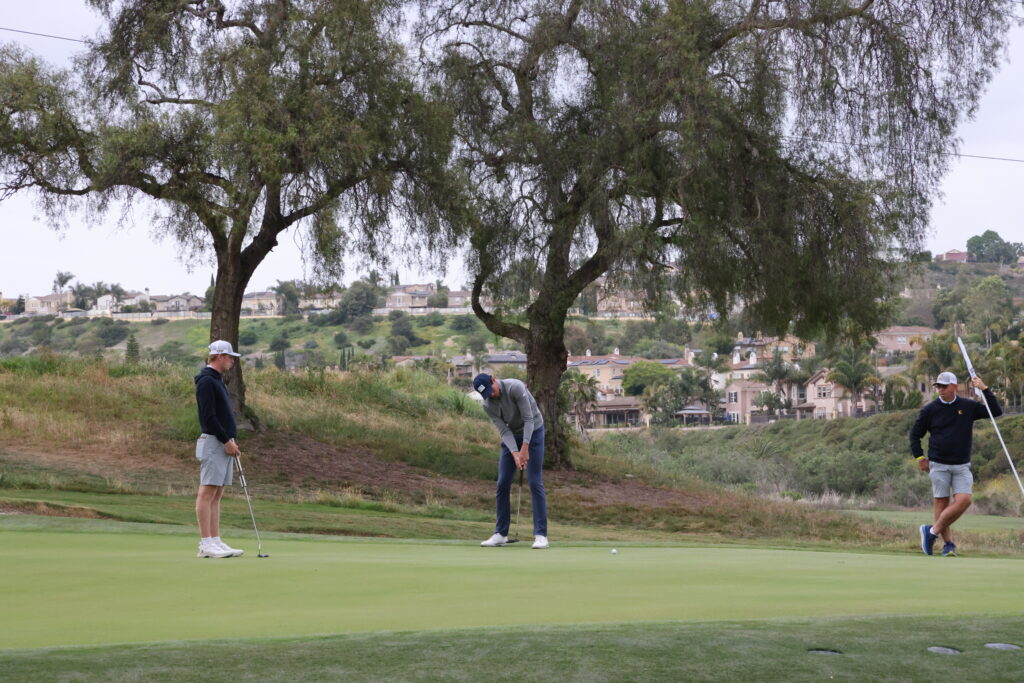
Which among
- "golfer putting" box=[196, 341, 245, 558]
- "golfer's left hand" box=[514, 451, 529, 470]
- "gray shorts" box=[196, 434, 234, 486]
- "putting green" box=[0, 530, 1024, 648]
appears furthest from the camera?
"golfer's left hand" box=[514, 451, 529, 470]

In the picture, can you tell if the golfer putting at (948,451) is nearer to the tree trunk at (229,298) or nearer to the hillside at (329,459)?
the hillside at (329,459)

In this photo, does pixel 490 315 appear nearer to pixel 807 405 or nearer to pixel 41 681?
pixel 41 681

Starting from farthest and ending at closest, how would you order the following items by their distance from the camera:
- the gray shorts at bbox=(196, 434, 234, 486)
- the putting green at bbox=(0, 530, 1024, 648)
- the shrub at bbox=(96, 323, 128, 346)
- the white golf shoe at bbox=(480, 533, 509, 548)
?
the shrub at bbox=(96, 323, 128, 346), the white golf shoe at bbox=(480, 533, 509, 548), the gray shorts at bbox=(196, 434, 234, 486), the putting green at bbox=(0, 530, 1024, 648)

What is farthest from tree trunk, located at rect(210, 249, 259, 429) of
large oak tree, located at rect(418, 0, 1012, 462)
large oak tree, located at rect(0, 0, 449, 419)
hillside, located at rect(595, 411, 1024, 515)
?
hillside, located at rect(595, 411, 1024, 515)

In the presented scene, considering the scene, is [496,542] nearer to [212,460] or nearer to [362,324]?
[212,460]

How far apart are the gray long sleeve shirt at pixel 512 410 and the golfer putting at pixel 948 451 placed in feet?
13.4

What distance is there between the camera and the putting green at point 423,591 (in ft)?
21.3

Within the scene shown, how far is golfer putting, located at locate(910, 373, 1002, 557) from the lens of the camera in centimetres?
1325

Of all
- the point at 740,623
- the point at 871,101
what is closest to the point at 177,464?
the point at 871,101

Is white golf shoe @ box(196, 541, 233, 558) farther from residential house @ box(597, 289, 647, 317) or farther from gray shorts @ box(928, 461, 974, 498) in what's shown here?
residential house @ box(597, 289, 647, 317)

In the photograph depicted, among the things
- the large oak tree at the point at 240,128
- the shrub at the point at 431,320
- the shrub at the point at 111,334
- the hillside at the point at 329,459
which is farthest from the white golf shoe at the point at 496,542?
the shrub at the point at 431,320

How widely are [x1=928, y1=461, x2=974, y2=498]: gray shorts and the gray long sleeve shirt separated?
444 cm

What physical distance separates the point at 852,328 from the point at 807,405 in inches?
4348

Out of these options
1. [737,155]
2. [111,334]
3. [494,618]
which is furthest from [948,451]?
[111,334]
